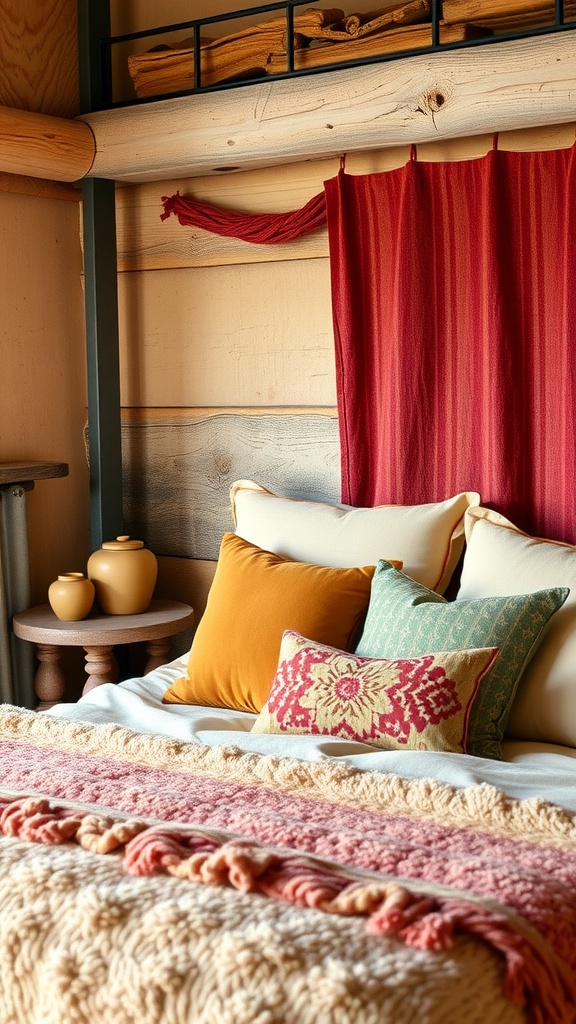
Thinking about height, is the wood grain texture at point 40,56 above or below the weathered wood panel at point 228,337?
above

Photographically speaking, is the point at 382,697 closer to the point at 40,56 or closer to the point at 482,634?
the point at 482,634

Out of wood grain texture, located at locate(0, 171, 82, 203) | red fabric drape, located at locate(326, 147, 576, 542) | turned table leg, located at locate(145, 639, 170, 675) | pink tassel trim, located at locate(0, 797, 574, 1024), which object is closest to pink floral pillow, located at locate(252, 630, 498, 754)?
pink tassel trim, located at locate(0, 797, 574, 1024)

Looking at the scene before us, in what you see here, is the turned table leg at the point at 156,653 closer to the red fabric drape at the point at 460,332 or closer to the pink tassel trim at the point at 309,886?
the red fabric drape at the point at 460,332

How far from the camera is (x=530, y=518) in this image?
108 inches

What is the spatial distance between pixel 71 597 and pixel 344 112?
1.41 metres

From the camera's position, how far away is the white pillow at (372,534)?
267 cm

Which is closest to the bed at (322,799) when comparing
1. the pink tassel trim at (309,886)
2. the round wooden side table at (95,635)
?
the pink tassel trim at (309,886)

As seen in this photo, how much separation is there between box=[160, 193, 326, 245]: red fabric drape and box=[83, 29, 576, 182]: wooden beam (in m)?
0.09

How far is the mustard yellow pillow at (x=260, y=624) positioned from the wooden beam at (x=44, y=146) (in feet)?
4.31

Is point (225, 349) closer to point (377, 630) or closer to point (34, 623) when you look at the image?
point (34, 623)

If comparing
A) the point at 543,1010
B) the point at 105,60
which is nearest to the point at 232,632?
the point at 543,1010

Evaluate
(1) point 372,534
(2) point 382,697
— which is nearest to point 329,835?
(2) point 382,697

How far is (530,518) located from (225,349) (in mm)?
1057

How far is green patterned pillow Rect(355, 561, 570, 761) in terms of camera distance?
2.18m
